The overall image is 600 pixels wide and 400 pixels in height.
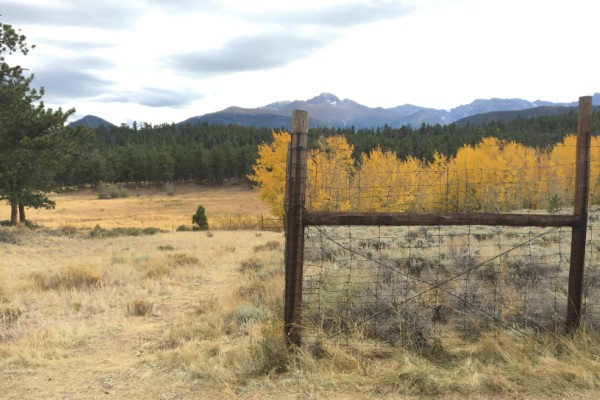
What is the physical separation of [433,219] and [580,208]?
180 cm

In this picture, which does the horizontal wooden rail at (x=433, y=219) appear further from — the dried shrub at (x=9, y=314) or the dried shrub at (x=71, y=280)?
the dried shrub at (x=71, y=280)

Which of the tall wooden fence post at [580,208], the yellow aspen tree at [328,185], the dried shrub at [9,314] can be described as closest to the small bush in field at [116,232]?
the yellow aspen tree at [328,185]

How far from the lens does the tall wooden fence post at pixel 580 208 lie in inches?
191

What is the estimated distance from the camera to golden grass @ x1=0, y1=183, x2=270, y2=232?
45281 millimetres

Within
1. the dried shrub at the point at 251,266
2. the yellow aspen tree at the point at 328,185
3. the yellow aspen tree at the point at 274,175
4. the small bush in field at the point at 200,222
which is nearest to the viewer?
the yellow aspen tree at the point at 328,185

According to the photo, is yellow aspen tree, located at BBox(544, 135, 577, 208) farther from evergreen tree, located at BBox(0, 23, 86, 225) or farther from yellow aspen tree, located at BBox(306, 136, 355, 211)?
evergreen tree, located at BBox(0, 23, 86, 225)

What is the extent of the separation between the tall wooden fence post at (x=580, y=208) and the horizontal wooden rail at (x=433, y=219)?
116 millimetres

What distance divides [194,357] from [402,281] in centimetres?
377

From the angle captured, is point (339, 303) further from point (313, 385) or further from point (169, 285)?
point (169, 285)

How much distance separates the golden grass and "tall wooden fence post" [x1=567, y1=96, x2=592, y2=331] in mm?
32114

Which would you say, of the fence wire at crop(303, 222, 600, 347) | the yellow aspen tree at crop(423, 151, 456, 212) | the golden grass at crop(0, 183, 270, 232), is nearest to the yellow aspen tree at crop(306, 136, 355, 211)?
the fence wire at crop(303, 222, 600, 347)

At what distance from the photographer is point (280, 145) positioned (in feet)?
123

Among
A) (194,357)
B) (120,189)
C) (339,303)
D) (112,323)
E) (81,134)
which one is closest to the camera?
(194,357)

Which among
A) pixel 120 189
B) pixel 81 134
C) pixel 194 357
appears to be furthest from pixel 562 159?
pixel 120 189
